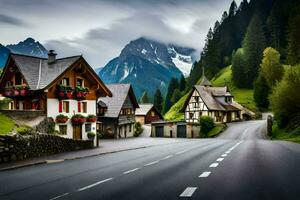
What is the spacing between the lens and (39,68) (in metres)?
41.2

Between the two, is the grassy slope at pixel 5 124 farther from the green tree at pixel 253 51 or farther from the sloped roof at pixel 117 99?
the green tree at pixel 253 51

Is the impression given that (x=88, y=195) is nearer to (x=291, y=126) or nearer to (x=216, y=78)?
(x=291, y=126)

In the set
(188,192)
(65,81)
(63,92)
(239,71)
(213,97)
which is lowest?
(188,192)

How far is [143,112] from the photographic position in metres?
99.5

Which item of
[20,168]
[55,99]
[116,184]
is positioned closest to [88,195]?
[116,184]

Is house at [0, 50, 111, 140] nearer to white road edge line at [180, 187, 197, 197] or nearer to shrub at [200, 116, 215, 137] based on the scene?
white road edge line at [180, 187, 197, 197]

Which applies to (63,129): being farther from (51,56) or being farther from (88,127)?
(51,56)

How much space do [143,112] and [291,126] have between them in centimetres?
5070

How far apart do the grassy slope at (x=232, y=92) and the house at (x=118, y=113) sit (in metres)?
39.7

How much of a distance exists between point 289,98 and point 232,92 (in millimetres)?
76248

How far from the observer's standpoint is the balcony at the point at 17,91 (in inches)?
1502

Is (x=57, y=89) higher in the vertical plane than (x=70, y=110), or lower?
higher

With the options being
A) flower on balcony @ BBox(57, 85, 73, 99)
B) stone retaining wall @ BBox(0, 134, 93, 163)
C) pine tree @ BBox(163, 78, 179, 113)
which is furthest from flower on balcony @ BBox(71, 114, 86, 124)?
pine tree @ BBox(163, 78, 179, 113)

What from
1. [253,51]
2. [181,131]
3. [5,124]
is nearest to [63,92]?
[5,124]
